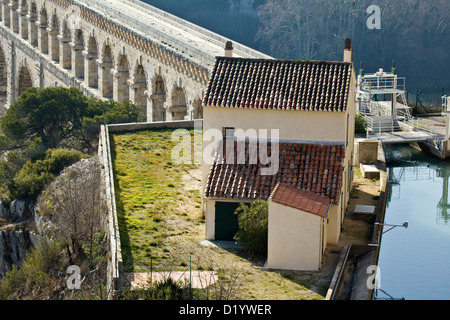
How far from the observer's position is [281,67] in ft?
87.4

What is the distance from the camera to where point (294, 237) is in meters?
22.5

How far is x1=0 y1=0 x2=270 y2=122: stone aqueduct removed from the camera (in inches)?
1638

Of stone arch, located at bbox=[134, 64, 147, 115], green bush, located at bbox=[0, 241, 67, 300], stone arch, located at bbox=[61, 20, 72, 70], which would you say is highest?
stone arch, located at bbox=[61, 20, 72, 70]

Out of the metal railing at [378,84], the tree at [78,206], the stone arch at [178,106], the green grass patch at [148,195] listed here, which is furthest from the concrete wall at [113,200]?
the metal railing at [378,84]

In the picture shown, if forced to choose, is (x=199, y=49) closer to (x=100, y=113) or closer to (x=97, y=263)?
(x=100, y=113)

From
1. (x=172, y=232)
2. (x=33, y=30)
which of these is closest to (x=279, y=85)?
(x=172, y=232)

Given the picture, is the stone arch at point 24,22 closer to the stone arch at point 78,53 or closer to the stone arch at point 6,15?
the stone arch at point 6,15

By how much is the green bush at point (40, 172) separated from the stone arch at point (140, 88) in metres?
11.3

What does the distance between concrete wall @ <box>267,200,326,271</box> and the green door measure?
2158 mm

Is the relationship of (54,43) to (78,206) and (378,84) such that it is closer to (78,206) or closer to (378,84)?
(378,84)

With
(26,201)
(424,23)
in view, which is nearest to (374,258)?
(26,201)

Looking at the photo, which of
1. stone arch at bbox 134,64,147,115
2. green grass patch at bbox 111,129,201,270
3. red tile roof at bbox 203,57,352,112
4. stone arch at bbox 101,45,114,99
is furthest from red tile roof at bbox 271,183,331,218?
stone arch at bbox 101,45,114,99

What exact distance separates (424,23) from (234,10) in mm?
24612

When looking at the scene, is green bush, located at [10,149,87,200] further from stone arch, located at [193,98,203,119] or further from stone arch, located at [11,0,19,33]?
stone arch, located at [11,0,19,33]
